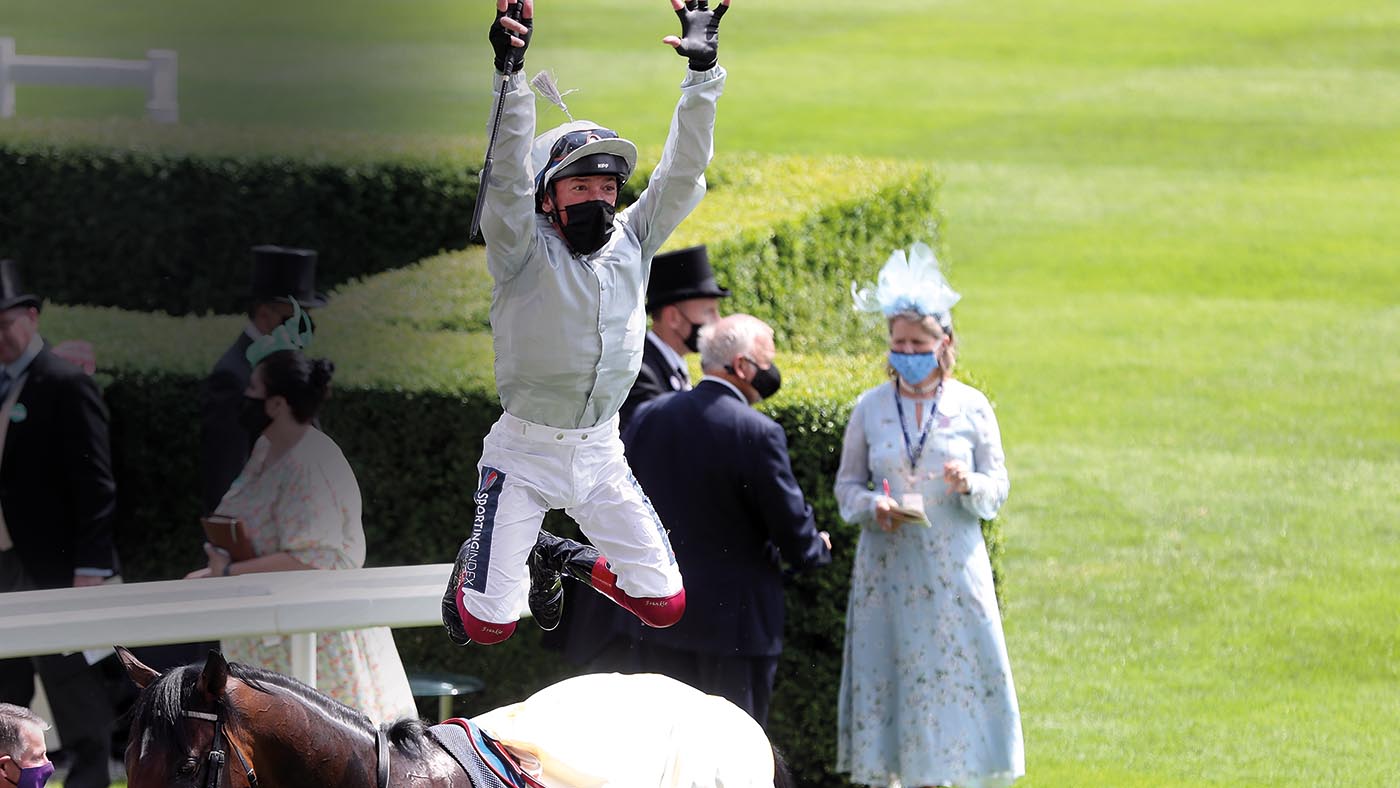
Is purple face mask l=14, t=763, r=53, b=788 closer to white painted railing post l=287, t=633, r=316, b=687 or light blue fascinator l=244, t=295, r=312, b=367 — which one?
white painted railing post l=287, t=633, r=316, b=687

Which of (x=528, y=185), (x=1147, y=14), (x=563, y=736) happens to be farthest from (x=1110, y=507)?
(x=1147, y=14)

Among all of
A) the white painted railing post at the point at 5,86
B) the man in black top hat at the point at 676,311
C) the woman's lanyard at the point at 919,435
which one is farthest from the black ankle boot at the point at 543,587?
the white painted railing post at the point at 5,86

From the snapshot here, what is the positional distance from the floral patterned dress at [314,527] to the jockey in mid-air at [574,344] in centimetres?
183

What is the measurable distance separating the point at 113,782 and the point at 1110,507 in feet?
19.2

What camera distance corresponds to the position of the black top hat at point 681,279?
245 inches

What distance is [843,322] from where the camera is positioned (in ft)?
32.9

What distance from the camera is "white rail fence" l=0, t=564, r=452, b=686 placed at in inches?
173

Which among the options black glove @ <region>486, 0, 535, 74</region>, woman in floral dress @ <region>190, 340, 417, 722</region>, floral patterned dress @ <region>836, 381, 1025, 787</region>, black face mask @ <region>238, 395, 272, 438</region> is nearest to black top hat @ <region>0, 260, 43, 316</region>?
black face mask @ <region>238, 395, 272, 438</region>

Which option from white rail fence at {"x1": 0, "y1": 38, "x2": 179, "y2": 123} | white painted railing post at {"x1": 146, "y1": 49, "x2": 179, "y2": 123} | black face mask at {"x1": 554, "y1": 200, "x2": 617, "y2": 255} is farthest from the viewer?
white rail fence at {"x1": 0, "y1": 38, "x2": 179, "y2": 123}

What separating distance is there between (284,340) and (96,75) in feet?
26.2

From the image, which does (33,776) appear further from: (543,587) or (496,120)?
(496,120)

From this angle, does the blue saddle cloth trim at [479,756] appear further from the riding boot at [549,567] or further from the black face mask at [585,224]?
the black face mask at [585,224]

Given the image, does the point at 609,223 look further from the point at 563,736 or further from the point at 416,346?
the point at 416,346

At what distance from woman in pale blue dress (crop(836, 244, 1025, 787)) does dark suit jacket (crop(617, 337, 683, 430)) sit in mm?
637
